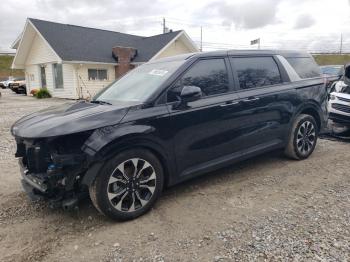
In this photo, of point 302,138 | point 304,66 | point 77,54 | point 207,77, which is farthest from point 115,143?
point 77,54

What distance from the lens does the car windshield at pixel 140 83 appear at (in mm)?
3664

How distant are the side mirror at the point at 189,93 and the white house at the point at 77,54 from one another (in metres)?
16.4

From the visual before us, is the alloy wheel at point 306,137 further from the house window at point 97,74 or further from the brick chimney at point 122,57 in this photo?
the house window at point 97,74

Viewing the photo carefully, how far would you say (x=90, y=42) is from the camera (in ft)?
70.9

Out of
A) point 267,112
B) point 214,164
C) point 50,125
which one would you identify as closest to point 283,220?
point 214,164

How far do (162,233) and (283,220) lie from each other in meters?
1.30

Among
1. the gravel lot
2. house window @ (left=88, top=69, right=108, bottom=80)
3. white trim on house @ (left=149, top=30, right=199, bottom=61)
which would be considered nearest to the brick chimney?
house window @ (left=88, top=69, right=108, bottom=80)

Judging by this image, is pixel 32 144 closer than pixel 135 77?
Yes

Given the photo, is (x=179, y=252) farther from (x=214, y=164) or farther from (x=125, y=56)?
(x=125, y=56)

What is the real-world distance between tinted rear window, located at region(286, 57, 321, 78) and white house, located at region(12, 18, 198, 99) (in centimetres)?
1584

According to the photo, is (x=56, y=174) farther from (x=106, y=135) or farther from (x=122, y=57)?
(x=122, y=57)

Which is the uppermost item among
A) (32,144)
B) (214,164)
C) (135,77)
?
(135,77)

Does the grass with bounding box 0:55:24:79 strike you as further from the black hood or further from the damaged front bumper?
the damaged front bumper

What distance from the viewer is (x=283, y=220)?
3.20 metres
